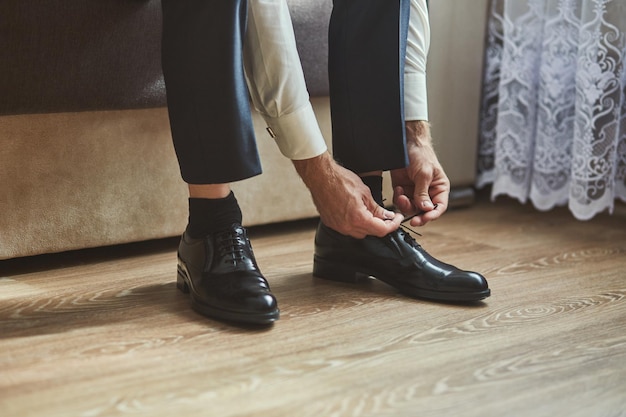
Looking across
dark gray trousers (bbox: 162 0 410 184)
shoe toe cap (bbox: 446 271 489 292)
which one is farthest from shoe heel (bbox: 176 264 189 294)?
shoe toe cap (bbox: 446 271 489 292)

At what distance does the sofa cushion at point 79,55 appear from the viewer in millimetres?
1076

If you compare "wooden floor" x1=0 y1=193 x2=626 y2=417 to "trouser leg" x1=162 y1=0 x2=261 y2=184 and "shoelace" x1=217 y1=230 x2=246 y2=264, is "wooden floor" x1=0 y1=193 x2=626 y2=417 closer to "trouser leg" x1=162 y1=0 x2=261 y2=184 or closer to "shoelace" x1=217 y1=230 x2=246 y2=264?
"shoelace" x1=217 y1=230 x2=246 y2=264

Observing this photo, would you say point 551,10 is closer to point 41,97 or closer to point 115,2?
point 115,2

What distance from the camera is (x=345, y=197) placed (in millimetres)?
1006

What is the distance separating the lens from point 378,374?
781mm

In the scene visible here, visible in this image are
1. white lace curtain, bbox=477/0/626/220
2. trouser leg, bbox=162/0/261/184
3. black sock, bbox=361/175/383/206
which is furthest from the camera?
white lace curtain, bbox=477/0/626/220

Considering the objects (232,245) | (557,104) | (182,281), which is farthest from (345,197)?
(557,104)

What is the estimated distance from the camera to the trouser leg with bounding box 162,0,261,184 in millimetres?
900

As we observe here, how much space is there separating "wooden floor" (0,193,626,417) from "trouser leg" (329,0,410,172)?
0.21m

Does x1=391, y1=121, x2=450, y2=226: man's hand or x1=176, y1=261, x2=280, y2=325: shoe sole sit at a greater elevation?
x1=391, y1=121, x2=450, y2=226: man's hand

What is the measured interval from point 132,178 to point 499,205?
969 millimetres

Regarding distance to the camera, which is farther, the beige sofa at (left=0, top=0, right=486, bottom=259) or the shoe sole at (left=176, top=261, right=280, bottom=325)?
the beige sofa at (left=0, top=0, right=486, bottom=259)

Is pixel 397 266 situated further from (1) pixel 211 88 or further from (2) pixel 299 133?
(1) pixel 211 88

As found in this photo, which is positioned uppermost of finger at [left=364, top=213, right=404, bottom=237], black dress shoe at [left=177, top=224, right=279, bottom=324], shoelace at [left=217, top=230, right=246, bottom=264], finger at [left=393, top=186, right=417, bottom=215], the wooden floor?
finger at [left=393, top=186, right=417, bottom=215]
